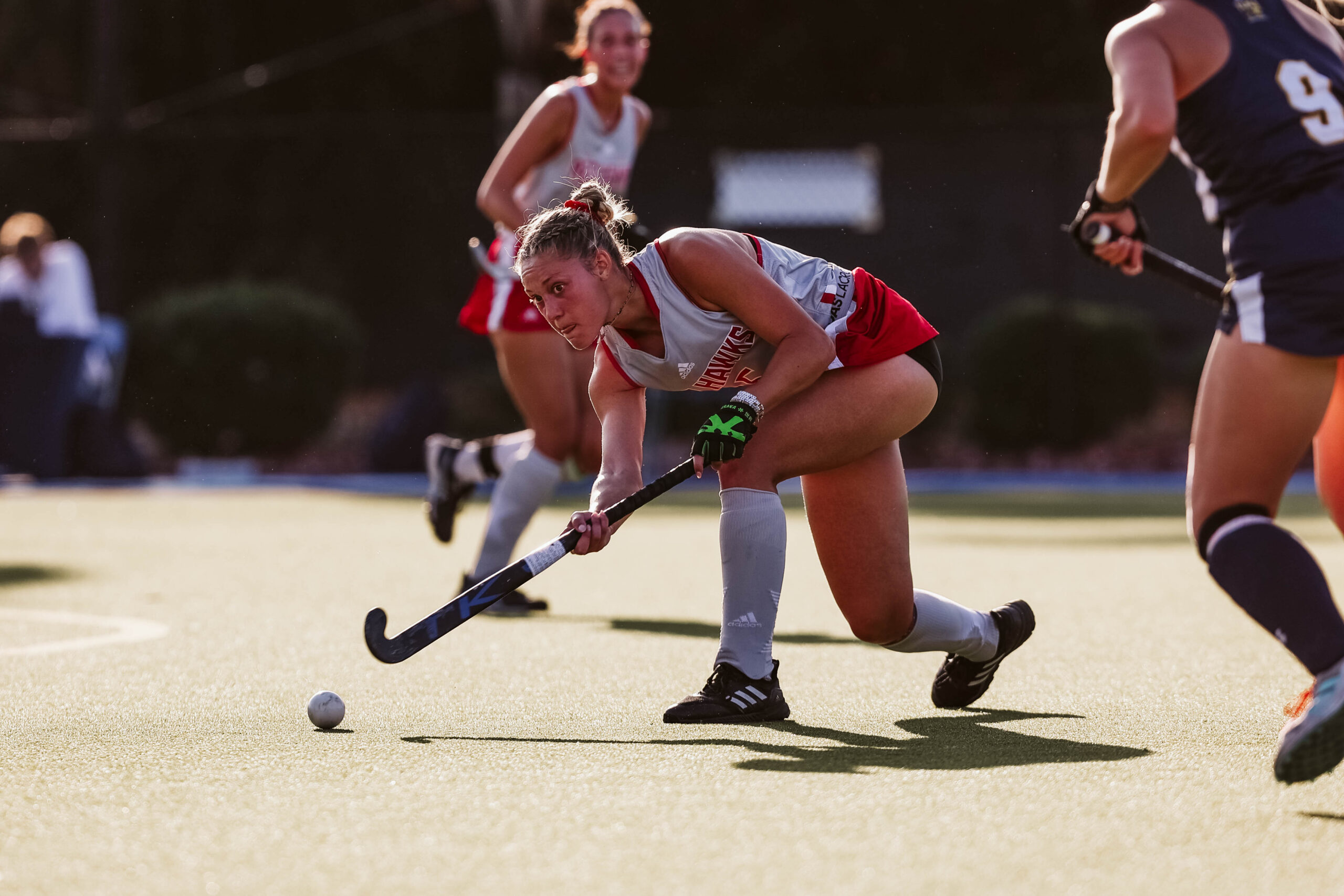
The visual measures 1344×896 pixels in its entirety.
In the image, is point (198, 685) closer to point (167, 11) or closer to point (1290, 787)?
point (1290, 787)

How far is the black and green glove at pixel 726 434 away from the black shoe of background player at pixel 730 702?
45cm

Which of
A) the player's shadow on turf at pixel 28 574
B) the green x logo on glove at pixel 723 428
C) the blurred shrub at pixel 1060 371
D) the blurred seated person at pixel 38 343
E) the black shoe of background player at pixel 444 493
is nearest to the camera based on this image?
the green x logo on glove at pixel 723 428

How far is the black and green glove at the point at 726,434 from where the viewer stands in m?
3.36

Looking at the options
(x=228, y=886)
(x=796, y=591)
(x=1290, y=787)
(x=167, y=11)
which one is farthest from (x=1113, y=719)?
(x=167, y=11)

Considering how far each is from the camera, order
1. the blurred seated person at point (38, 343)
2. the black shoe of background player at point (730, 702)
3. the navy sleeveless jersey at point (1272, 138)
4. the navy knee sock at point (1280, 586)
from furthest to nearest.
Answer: the blurred seated person at point (38, 343)
the black shoe of background player at point (730, 702)
the navy sleeveless jersey at point (1272, 138)
the navy knee sock at point (1280, 586)

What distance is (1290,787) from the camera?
277 cm

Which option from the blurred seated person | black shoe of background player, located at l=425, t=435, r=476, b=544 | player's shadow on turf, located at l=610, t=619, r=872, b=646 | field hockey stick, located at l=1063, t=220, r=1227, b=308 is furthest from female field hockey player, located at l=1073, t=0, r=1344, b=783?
the blurred seated person

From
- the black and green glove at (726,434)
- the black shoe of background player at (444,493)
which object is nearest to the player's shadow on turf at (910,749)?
the black and green glove at (726,434)

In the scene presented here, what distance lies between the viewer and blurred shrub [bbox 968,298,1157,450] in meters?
13.1

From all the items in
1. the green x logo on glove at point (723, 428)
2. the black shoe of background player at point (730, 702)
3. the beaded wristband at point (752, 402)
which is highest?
the beaded wristband at point (752, 402)

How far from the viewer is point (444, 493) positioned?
20.3ft

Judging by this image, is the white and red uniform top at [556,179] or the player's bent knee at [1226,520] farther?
the white and red uniform top at [556,179]

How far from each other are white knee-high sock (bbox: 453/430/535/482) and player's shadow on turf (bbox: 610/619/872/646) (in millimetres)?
847

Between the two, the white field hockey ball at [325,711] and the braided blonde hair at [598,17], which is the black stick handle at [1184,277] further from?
the braided blonde hair at [598,17]
